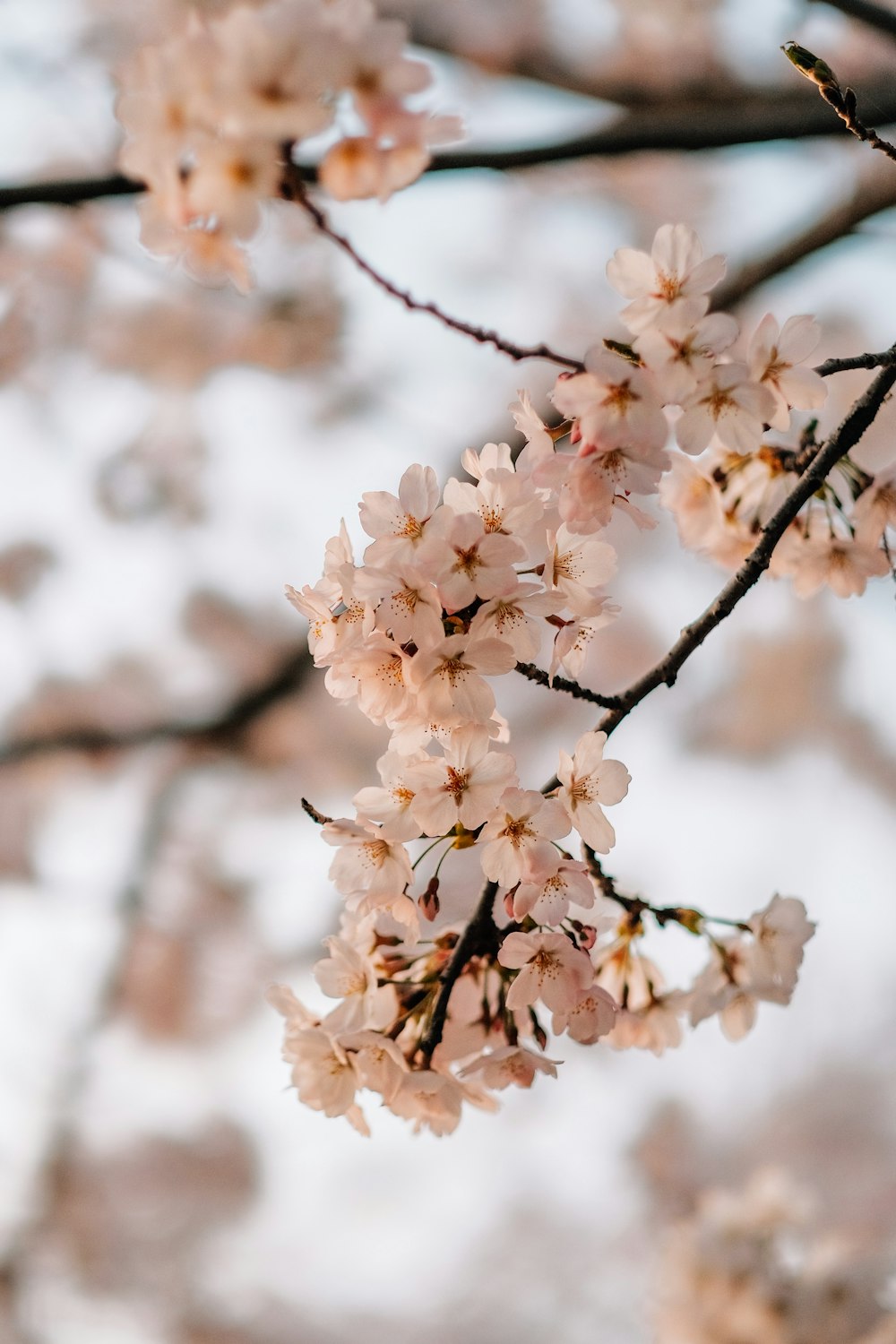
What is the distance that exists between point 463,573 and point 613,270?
29cm

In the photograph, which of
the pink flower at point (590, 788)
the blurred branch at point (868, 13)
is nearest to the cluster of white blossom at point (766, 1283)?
the pink flower at point (590, 788)

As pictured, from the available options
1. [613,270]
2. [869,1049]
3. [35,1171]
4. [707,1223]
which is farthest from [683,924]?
[869,1049]

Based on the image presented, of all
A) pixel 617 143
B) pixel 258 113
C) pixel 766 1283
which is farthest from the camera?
pixel 766 1283

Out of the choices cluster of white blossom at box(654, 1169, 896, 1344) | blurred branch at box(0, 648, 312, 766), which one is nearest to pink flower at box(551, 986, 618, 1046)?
cluster of white blossom at box(654, 1169, 896, 1344)

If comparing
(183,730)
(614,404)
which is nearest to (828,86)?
(614,404)

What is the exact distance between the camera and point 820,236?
2006 millimetres

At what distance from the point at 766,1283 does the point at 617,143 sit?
8.27 feet

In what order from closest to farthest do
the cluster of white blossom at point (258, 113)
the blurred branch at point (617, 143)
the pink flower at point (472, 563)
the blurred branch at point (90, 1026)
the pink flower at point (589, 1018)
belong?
the cluster of white blossom at point (258, 113) < the pink flower at point (472, 563) < the pink flower at point (589, 1018) < the blurred branch at point (617, 143) < the blurred branch at point (90, 1026)

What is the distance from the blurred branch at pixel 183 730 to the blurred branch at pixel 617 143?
9.38ft

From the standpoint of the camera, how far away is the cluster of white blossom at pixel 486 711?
2.38 feet

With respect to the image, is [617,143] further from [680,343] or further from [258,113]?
[258,113]

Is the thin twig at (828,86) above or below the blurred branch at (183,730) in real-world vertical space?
above

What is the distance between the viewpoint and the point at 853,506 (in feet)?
3.30

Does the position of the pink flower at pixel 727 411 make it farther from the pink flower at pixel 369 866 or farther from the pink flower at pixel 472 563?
the pink flower at pixel 369 866
